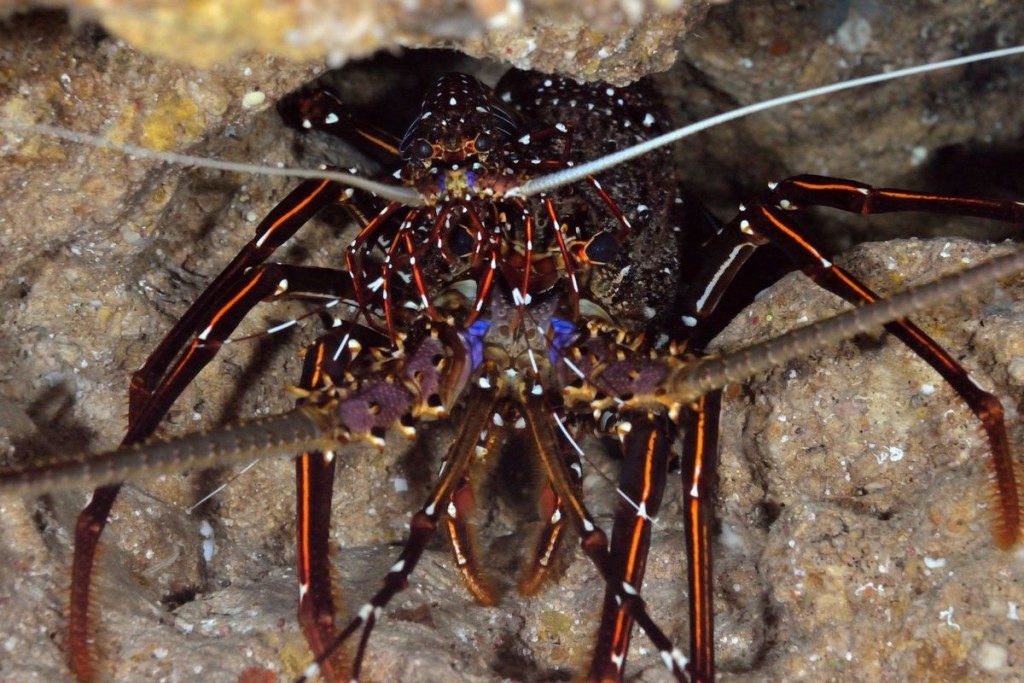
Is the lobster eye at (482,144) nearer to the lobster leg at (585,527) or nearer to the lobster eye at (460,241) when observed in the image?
the lobster eye at (460,241)

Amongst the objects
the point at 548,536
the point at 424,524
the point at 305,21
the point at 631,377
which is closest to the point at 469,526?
the point at 548,536

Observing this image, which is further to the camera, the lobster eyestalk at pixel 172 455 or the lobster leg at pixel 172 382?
the lobster leg at pixel 172 382

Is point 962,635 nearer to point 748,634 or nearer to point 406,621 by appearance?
point 748,634

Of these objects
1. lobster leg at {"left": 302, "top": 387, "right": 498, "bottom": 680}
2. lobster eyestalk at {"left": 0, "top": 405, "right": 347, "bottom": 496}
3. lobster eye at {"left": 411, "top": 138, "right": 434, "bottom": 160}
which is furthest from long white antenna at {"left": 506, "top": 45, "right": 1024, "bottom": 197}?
lobster eyestalk at {"left": 0, "top": 405, "right": 347, "bottom": 496}

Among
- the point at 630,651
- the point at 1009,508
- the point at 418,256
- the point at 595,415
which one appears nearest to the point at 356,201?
the point at 418,256

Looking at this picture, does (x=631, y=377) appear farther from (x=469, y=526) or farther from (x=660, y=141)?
(x=469, y=526)

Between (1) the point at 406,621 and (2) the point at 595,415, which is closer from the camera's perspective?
(1) the point at 406,621

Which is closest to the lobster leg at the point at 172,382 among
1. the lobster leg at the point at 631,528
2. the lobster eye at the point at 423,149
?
the lobster eye at the point at 423,149

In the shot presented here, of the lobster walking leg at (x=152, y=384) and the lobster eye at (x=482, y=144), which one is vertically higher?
the lobster eye at (x=482, y=144)
